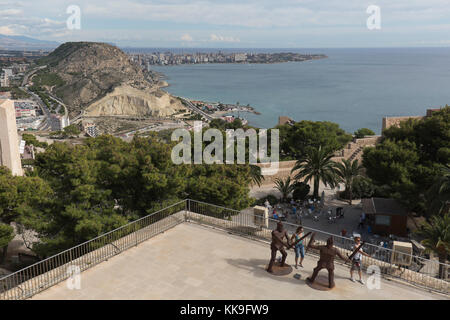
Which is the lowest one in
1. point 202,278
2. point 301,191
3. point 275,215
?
point 275,215

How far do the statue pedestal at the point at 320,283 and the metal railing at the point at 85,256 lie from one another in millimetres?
5027

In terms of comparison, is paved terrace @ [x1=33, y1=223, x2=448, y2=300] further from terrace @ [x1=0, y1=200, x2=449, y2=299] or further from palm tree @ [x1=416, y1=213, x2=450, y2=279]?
palm tree @ [x1=416, y1=213, x2=450, y2=279]

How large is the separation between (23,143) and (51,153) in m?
24.8

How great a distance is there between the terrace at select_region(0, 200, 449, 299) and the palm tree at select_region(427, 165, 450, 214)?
22.0ft

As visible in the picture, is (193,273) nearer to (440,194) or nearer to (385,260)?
(385,260)

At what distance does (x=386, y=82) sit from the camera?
172 metres

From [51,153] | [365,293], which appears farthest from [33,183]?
[365,293]

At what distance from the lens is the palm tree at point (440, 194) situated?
16172 millimetres

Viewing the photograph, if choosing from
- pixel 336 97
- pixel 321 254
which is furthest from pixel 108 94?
pixel 321 254

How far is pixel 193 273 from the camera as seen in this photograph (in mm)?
9602

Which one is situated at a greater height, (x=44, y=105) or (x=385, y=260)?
(x=385, y=260)

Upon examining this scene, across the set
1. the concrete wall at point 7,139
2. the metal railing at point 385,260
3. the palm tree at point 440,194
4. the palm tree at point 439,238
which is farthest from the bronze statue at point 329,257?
the concrete wall at point 7,139

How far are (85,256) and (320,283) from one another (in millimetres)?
5844

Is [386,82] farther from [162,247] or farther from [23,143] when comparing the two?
[162,247]
